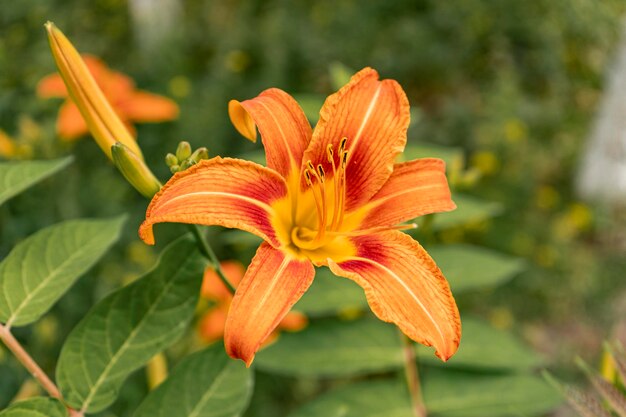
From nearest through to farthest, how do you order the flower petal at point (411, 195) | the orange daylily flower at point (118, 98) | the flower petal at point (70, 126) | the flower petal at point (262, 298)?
the flower petal at point (262, 298) < the flower petal at point (411, 195) < the flower petal at point (70, 126) < the orange daylily flower at point (118, 98)

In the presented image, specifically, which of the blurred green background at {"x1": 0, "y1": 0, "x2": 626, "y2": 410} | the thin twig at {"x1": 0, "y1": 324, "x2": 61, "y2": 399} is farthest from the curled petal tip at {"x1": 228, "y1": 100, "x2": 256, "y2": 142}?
the blurred green background at {"x1": 0, "y1": 0, "x2": 626, "y2": 410}

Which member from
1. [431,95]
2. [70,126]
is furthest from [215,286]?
[431,95]

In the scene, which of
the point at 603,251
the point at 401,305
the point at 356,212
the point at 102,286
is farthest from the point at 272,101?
the point at 603,251

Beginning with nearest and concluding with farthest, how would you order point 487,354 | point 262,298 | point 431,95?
point 262,298 < point 487,354 < point 431,95

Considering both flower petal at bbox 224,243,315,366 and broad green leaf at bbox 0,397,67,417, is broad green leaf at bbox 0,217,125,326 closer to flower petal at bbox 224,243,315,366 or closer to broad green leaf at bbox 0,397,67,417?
broad green leaf at bbox 0,397,67,417

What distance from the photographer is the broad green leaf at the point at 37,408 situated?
32.1 inches

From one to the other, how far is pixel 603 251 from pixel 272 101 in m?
3.95

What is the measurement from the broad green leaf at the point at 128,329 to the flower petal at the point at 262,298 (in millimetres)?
130

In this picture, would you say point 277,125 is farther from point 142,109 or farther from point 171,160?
point 142,109

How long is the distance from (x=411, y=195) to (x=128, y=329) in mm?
449

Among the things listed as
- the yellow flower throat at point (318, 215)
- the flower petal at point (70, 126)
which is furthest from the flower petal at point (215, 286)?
the yellow flower throat at point (318, 215)

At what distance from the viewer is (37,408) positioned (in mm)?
837

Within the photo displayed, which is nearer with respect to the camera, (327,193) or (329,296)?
(327,193)

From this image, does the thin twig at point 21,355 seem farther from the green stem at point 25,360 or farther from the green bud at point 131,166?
the green bud at point 131,166
